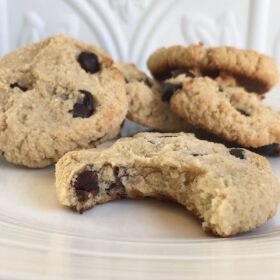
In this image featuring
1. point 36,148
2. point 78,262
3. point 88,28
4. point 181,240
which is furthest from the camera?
point 88,28

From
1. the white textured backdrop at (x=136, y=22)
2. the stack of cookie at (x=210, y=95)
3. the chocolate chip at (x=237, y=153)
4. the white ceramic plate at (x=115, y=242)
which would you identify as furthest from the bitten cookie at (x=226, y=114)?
the white textured backdrop at (x=136, y=22)

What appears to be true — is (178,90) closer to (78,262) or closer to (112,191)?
(112,191)

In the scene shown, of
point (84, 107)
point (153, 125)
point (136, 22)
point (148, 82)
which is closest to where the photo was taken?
point (84, 107)

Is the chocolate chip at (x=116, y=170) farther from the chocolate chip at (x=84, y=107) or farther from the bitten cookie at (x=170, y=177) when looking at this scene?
the chocolate chip at (x=84, y=107)

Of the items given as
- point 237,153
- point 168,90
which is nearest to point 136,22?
point 168,90

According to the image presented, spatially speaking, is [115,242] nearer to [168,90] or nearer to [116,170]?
[116,170]

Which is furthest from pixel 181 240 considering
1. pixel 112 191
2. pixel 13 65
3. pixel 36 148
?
pixel 13 65
